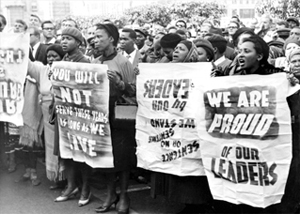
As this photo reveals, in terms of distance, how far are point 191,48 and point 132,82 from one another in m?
0.69

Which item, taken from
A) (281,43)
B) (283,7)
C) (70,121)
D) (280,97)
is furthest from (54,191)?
(283,7)

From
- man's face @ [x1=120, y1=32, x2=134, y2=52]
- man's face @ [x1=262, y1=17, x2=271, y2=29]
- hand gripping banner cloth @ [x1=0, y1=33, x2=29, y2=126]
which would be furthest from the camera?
man's face @ [x1=262, y1=17, x2=271, y2=29]

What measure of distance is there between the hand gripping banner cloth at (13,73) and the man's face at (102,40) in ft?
3.62

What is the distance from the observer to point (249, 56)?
4.22m

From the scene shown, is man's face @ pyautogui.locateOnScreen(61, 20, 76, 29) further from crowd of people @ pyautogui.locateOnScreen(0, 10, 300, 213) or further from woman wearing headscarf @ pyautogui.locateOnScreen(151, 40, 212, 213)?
woman wearing headscarf @ pyautogui.locateOnScreen(151, 40, 212, 213)

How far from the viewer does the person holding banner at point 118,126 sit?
501 cm

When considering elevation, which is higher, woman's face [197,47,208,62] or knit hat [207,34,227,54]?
knit hat [207,34,227,54]

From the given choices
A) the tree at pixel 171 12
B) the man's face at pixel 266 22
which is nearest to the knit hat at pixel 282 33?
the man's face at pixel 266 22

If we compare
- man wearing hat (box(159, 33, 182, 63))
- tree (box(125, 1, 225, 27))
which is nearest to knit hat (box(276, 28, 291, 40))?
man wearing hat (box(159, 33, 182, 63))

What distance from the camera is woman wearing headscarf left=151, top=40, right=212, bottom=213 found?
456 centimetres

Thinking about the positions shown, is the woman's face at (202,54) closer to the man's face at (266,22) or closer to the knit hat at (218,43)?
the knit hat at (218,43)

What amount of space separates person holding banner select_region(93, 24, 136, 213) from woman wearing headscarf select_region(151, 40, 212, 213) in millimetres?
417

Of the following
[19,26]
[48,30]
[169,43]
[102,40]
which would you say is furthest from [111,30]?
[48,30]

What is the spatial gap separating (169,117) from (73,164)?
59.2 inches
